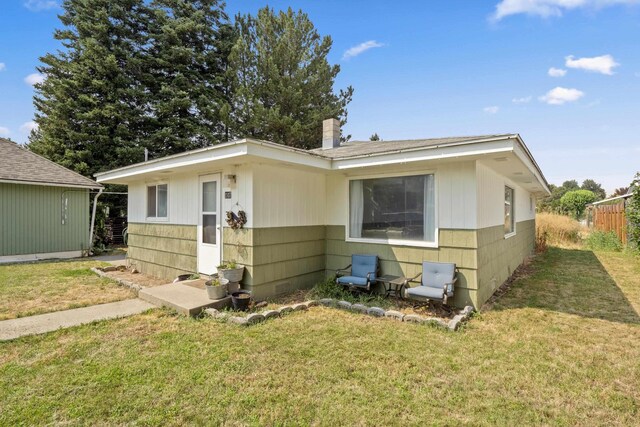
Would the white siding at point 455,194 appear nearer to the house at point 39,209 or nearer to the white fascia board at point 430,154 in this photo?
the white fascia board at point 430,154

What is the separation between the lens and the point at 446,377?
307cm

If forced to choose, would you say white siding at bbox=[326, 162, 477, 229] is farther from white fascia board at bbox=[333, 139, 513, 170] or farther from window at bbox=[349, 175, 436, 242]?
white fascia board at bbox=[333, 139, 513, 170]

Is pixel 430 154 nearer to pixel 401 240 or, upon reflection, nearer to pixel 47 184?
pixel 401 240

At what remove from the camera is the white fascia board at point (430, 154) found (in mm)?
4278

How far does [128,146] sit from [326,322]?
15646 millimetres

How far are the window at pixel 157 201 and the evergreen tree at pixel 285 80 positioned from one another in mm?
8267

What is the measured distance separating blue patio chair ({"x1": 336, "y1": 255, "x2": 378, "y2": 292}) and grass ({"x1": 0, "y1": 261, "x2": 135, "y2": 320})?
4020 mm

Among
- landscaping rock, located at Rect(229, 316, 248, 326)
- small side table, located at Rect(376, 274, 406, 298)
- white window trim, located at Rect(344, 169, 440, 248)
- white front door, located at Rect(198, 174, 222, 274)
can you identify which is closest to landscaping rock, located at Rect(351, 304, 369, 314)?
small side table, located at Rect(376, 274, 406, 298)

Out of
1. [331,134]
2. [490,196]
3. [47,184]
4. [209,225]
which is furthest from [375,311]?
[47,184]

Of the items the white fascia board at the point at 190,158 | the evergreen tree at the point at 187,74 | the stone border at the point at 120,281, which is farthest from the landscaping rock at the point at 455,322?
the evergreen tree at the point at 187,74

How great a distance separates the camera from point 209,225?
6387mm

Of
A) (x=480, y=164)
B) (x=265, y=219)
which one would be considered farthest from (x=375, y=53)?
(x=265, y=219)

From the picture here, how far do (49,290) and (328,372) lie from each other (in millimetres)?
6354

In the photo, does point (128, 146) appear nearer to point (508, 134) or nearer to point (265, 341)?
point (265, 341)
